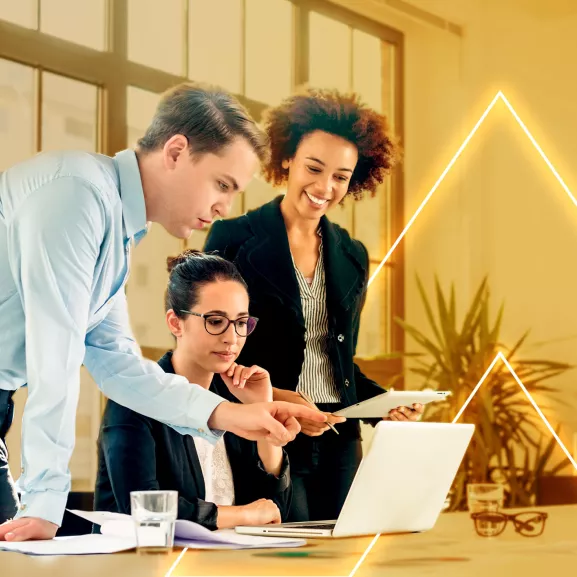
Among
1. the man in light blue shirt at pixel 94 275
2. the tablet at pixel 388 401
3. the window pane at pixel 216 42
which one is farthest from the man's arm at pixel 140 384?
the window pane at pixel 216 42

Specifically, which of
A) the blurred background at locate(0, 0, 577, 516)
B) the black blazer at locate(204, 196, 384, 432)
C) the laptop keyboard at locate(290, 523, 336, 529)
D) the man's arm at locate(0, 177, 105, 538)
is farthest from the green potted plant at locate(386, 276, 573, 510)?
the man's arm at locate(0, 177, 105, 538)

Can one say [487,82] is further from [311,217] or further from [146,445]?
[146,445]

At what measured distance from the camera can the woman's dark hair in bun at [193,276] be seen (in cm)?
220

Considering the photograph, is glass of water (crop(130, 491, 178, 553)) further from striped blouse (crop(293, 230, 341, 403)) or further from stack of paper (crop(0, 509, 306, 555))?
striped blouse (crop(293, 230, 341, 403))

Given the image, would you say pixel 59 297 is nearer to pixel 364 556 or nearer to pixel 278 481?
pixel 364 556

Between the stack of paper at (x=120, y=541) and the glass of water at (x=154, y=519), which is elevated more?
the glass of water at (x=154, y=519)

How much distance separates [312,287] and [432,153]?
10.5 feet

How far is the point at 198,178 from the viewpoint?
5.12 feet

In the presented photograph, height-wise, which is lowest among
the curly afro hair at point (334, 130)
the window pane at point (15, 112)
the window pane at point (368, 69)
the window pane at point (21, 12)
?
the curly afro hair at point (334, 130)

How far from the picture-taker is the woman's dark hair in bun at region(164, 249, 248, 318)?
220cm

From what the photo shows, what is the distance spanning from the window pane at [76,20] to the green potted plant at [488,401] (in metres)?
1.91

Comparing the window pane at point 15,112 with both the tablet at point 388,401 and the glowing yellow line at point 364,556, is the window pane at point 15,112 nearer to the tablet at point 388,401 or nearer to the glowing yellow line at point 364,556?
the tablet at point 388,401

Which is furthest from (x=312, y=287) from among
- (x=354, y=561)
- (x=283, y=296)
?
(x=354, y=561)

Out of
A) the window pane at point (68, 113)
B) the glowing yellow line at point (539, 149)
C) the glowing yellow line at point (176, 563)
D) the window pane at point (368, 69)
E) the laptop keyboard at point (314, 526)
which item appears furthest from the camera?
the window pane at point (368, 69)
